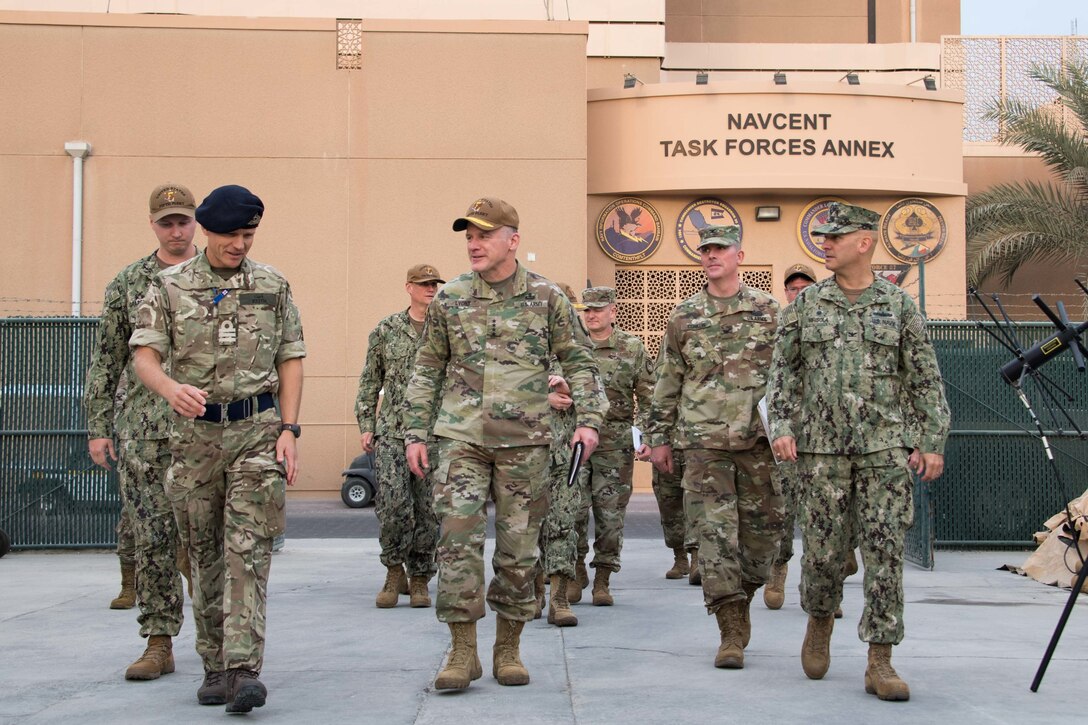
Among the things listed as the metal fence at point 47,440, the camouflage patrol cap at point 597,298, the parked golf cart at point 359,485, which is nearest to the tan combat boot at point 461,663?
the camouflage patrol cap at point 597,298

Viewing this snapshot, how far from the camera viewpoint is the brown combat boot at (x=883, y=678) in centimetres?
604

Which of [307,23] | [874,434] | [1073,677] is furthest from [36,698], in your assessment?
[307,23]

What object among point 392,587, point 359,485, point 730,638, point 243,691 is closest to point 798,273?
point 392,587

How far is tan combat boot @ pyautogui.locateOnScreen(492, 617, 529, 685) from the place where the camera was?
6359 millimetres

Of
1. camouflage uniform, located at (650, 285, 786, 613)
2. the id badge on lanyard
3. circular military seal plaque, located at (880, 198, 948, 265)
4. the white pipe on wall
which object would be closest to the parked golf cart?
the white pipe on wall

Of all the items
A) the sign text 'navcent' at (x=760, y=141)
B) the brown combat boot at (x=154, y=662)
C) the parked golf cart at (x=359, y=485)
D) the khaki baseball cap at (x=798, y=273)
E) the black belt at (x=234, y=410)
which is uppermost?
the sign text 'navcent' at (x=760, y=141)

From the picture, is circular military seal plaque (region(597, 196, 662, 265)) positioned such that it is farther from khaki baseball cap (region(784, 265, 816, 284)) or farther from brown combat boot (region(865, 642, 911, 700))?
brown combat boot (region(865, 642, 911, 700))

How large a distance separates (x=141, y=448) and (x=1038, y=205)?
1993cm

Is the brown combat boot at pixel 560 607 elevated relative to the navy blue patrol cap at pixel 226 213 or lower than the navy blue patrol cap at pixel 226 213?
lower

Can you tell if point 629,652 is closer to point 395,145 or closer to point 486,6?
point 395,145

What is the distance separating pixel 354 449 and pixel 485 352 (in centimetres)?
1528

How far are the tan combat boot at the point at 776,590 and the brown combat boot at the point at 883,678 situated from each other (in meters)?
2.85

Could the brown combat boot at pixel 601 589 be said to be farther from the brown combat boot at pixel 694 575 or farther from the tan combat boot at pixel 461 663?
the tan combat boot at pixel 461 663

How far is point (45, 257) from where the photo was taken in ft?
70.1
